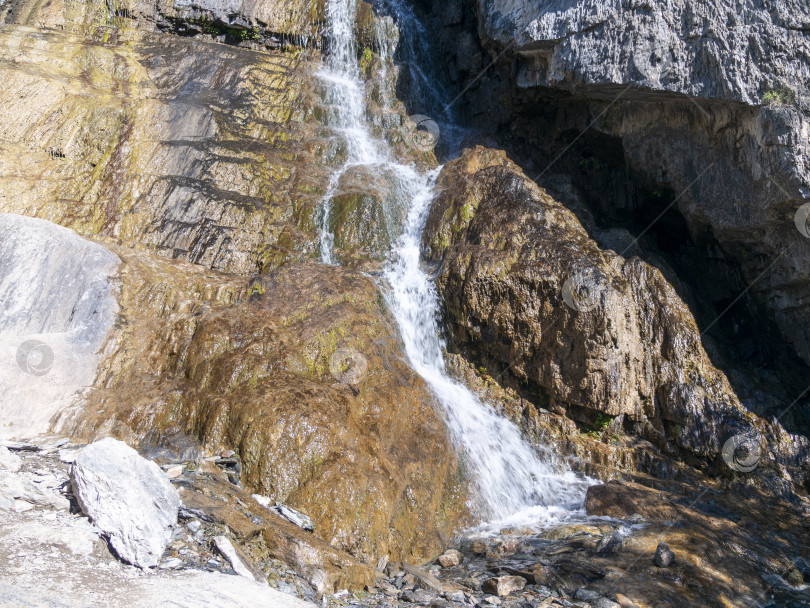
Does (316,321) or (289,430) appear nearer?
(289,430)

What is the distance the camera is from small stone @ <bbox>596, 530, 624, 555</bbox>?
7.80 m

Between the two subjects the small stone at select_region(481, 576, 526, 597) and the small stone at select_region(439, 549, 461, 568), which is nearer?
the small stone at select_region(481, 576, 526, 597)

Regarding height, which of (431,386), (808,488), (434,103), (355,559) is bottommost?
(355,559)

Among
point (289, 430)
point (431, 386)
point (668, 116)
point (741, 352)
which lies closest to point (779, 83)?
point (668, 116)

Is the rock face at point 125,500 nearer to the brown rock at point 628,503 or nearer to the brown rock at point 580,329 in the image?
the brown rock at point 628,503

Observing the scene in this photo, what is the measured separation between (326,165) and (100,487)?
1026 cm

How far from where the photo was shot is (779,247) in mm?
11523

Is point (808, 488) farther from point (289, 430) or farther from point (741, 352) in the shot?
point (289, 430)

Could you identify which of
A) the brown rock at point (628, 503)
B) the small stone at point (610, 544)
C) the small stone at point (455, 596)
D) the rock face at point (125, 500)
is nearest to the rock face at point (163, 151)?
the rock face at point (125, 500)

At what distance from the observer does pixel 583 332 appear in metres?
10.4
